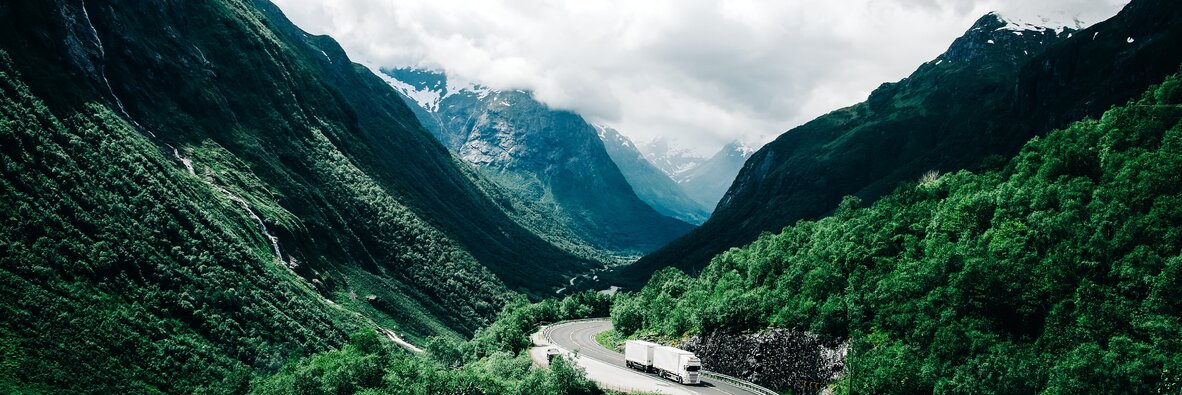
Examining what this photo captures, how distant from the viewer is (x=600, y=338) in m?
126

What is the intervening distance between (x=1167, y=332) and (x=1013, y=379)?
12.2 metres

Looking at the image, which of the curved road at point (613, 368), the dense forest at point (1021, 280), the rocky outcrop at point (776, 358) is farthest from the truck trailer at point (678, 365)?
the dense forest at point (1021, 280)

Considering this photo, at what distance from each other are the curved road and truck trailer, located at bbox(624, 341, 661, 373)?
850mm

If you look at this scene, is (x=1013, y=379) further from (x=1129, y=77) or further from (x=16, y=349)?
(x=1129, y=77)

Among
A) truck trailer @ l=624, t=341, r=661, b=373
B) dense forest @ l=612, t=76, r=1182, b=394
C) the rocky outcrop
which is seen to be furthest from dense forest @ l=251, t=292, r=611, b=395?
dense forest @ l=612, t=76, r=1182, b=394

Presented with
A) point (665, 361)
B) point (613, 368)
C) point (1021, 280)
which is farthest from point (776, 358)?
point (1021, 280)

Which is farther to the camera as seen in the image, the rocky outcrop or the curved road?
the rocky outcrop

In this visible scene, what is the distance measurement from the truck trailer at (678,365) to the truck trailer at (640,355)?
2.07 meters

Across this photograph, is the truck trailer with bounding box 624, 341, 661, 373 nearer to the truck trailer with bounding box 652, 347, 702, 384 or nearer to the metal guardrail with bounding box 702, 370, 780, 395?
the truck trailer with bounding box 652, 347, 702, 384

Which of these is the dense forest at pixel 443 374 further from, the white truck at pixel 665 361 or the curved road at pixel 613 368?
the white truck at pixel 665 361

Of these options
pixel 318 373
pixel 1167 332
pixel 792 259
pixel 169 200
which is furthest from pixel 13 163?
pixel 1167 332

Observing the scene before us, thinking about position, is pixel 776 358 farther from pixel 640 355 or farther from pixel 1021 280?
pixel 1021 280

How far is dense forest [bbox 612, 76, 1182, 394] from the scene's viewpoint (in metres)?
56.9

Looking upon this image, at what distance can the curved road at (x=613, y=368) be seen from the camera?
2836 inches
